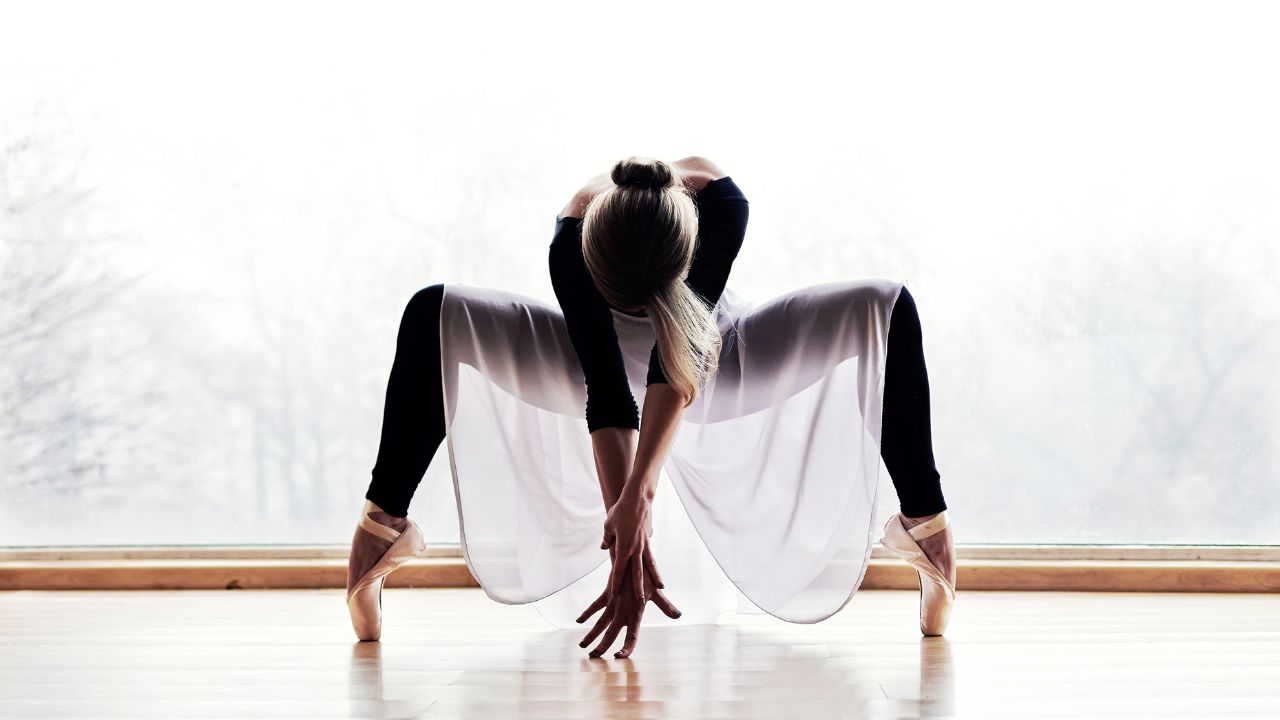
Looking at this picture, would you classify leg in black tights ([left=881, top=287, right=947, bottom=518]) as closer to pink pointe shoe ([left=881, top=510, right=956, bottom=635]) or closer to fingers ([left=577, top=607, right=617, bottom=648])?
pink pointe shoe ([left=881, top=510, right=956, bottom=635])

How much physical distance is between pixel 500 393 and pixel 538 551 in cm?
22

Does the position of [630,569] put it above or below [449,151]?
below

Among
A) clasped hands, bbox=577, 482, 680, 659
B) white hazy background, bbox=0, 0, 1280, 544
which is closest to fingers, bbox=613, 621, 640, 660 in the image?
clasped hands, bbox=577, 482, 680, 659

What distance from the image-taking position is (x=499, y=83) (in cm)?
202

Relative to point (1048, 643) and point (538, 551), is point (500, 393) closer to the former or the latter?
point (538, 551)

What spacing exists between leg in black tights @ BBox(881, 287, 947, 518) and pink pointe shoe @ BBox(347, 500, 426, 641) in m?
0.63

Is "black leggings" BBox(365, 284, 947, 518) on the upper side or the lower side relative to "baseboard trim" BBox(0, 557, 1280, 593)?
upper

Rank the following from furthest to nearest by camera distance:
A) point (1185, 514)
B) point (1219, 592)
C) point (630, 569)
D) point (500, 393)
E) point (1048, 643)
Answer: point (1185, 514)
point (1219, 592)
point (500, 393)
point (1048, 643)
point (630, 569)

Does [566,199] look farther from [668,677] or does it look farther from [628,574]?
[668,677]

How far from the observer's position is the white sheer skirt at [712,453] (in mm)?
1244

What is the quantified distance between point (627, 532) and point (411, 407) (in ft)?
1.23

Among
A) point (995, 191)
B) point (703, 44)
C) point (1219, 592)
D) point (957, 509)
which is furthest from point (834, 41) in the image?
point (1219, 592)

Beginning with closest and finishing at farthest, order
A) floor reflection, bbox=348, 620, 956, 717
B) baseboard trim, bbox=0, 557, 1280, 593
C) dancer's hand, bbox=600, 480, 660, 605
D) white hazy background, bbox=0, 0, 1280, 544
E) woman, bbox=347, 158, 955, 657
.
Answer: floor reflection, bbox=348, 620, 956, 717, dancer's hand, bbox=600, 480, 660, 605, woman, bbox=347, 158, 955, 657, baseboard trim, bbox=0, 557, 1280, 593, white hazy background, bbox=0, 0, 1280, 544

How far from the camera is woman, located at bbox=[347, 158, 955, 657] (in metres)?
1.16
